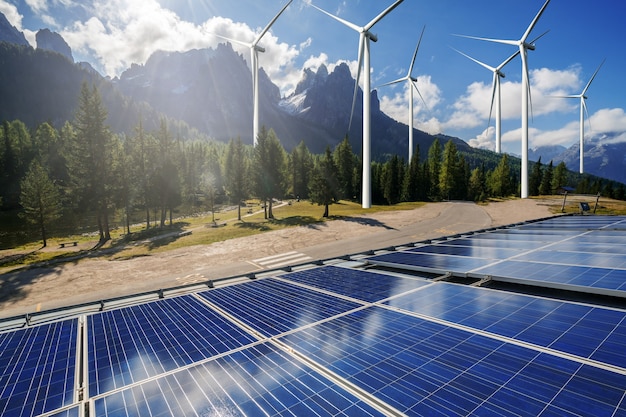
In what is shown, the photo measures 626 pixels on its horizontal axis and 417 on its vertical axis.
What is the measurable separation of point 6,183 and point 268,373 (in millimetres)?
132767

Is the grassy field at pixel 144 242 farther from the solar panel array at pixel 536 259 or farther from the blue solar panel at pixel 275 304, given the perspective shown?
the solar panel array at pixel 536 259

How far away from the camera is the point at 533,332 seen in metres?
8.98

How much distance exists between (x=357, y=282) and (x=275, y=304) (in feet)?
15.2

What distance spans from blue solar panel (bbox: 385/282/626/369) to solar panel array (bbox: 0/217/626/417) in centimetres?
5

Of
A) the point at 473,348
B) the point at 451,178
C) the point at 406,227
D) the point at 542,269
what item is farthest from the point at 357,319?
the point at 451,178

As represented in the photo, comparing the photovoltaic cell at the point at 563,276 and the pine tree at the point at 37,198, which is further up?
the pine tree at the point at 37,198

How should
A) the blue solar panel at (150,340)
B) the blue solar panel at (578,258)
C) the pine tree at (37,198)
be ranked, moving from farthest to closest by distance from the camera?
1. the pine tree at (37,198)
2. the blue solar panel at (578,258)
3. the blue solar panel at (150,340)

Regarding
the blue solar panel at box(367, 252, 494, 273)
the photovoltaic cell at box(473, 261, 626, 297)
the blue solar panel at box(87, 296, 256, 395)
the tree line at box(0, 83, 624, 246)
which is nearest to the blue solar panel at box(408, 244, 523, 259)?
the blue solar panel at box(367, 252, 494, 273)

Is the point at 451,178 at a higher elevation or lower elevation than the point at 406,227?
higher

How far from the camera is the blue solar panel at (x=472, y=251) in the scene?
20422 mm

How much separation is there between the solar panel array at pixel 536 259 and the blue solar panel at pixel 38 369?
1535 cm

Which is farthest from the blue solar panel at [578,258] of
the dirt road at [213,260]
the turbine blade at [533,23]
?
the turbine blade at [533,23]

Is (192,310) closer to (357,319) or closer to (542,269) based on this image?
(357,319)

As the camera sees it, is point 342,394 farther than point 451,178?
No
